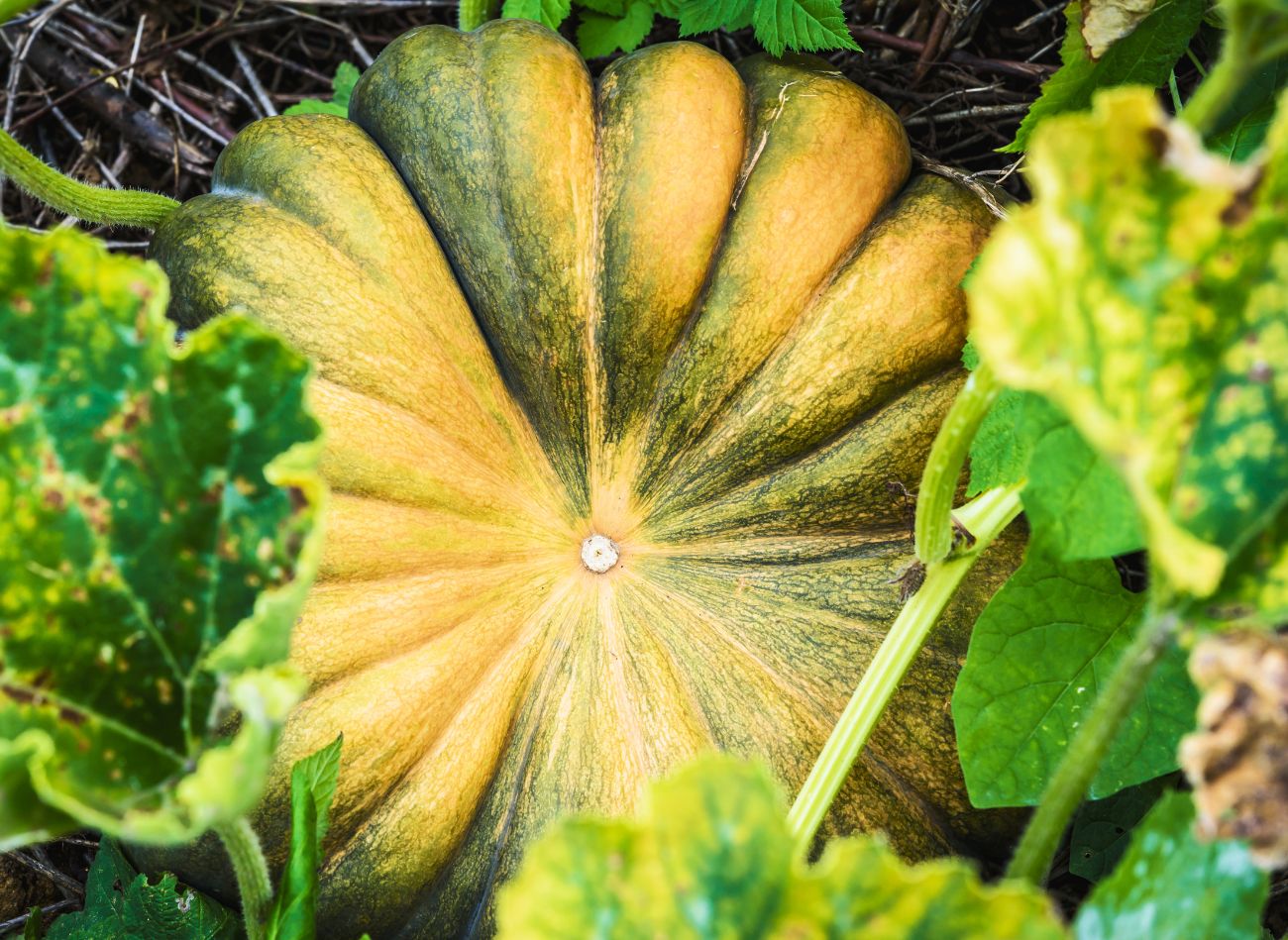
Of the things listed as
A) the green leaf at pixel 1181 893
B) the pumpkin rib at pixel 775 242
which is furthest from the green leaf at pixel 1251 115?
the green leaf at pixel 1181 893

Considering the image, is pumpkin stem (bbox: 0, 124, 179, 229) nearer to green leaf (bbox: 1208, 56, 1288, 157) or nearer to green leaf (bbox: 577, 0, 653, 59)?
green leaf (bbox: 577, 0, 653, 59)

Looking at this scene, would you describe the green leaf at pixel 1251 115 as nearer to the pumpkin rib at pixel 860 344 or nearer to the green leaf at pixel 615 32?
the pumpkin rib at pixel 860 344

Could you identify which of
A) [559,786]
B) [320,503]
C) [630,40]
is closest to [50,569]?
[320,503]

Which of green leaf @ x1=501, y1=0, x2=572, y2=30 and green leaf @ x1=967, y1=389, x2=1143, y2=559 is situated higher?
green leaf @ x1=501, y1=0, x2=572, y2=30

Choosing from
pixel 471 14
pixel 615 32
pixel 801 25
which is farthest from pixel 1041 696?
pixel 471 14

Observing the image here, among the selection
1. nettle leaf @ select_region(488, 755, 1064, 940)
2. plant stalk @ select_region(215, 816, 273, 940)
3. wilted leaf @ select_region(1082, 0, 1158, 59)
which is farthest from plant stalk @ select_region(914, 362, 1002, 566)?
plant stalk @ select_region(215, 816, 273, 940)

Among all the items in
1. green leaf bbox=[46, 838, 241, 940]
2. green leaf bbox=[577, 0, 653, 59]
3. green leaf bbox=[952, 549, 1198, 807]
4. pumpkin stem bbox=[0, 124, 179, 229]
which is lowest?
green leaf bbox=[46, 838, 241, 940]

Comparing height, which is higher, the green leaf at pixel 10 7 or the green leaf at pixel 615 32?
the green leaf at pixel 10 7
